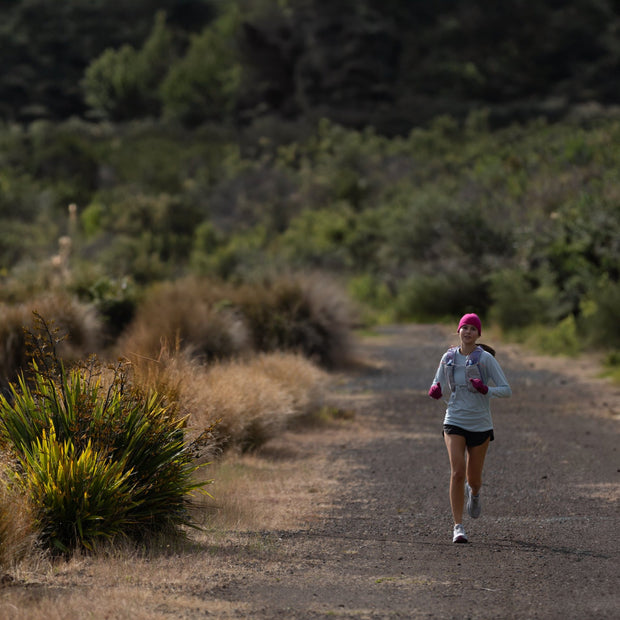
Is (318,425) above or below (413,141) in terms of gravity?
below

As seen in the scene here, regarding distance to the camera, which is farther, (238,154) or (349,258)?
(238,154)

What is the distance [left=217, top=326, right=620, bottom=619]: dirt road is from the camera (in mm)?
5863

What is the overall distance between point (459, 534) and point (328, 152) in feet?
232

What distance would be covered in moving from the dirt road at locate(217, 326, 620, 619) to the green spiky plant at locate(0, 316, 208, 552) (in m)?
0.87

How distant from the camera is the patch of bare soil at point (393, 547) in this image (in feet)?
18.7

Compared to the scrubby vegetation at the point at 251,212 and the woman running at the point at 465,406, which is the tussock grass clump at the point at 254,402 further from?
the woman running at the point at 465,406

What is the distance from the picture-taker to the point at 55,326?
1464cm

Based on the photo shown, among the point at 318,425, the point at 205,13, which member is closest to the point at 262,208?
the point at 318,425

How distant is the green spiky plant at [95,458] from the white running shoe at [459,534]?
1.75 meters

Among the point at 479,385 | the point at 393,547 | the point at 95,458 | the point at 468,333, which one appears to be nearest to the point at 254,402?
the point at 393,547

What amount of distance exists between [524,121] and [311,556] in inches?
3266

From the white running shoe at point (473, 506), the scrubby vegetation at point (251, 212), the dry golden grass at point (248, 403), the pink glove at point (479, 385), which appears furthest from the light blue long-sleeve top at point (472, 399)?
the dry golden grass at point (248, 403)

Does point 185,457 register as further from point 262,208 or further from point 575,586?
point 262,208

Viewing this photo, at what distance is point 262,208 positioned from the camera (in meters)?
64.6
